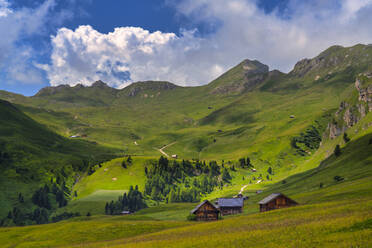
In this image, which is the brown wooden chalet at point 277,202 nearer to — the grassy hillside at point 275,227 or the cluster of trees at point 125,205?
the grassy hillside at point 275,227

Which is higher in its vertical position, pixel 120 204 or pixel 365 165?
pixel 365 165

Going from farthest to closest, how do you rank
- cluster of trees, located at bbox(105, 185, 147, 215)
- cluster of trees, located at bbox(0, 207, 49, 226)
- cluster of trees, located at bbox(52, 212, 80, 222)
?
cluster of trees, located at bbox(105, 185, 147, 215)
cluster of trees, located at bbox(52, 212, 80, 222)
cluster of trees, located at bbox(0, 207, 49, 226)

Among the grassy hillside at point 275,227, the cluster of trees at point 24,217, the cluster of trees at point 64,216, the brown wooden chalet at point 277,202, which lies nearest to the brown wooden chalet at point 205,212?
the grassy hillside at point 275,227

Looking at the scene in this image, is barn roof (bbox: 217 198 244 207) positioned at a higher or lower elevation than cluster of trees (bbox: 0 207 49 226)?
higher

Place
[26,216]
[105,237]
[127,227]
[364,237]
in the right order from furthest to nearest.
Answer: [26,216] → [127,227] → [105,237] → [364,237]

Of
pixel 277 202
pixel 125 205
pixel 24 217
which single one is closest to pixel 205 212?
pixel 277 202

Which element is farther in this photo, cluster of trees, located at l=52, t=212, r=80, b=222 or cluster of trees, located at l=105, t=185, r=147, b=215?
cluster of trees, located at l=105, t=185, r=147, b=215

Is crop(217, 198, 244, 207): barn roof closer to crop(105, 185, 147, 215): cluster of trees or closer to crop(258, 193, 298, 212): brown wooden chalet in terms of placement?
crop(258, 193, 298, 212): brown wooden chalet

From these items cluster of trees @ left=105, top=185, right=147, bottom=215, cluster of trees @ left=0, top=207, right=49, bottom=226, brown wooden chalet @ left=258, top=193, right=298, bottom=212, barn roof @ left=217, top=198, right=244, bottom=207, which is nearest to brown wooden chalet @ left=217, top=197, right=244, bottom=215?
barn roof @ left=217, top=198, right=244, bottom=207

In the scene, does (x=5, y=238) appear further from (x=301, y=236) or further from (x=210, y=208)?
(x=301, y=236)

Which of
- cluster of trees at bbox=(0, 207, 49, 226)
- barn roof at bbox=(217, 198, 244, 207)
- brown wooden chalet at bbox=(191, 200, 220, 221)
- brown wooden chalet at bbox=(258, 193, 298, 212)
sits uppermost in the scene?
brown wooden chalet at bbox=(258, 193, 298, 212)

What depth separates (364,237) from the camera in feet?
92.0

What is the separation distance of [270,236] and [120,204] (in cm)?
16536

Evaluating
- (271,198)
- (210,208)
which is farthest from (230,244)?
(210,208)
